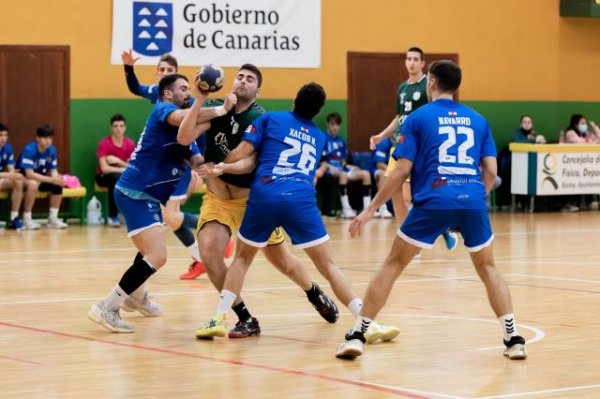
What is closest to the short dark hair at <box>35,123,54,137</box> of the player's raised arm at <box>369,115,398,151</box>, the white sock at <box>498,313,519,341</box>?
the player's raised arm at <box>369,115,398,151</box>

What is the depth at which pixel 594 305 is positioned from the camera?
10.8 m

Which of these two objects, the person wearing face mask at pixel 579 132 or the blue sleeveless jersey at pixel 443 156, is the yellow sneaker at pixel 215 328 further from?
the person wearing face mask at pixel 579 132

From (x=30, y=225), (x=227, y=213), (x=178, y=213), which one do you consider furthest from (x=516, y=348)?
(x=30, y=225)

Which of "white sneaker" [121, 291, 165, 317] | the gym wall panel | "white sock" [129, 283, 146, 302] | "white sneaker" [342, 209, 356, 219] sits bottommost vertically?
"white sneaker" [342, 209, 356, 219]

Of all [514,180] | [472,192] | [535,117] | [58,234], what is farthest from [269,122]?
[535,117]

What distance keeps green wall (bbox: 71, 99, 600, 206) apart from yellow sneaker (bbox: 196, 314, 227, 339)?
12.5 m

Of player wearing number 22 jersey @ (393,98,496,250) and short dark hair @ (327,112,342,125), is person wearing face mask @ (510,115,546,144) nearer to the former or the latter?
short dark hair @ (327,112,342,125)

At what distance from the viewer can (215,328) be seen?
28.8ft

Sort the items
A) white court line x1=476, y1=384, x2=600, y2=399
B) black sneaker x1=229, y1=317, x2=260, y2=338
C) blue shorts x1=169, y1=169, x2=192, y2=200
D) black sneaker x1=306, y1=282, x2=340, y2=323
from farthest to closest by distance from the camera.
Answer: blue shorts x1=169, y1=169, x2=192, y2=200 < black sneaker x1=306, y1=282, x2=340, y2=323 < black sneaker x1=229, y1=317, x2=260, y2=338 < white court line x1=476, y1=384, x2=600, y2=399

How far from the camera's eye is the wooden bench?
19631 mm

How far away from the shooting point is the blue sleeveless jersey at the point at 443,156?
8023 mm

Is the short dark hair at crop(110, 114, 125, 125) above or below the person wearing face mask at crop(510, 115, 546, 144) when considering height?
above

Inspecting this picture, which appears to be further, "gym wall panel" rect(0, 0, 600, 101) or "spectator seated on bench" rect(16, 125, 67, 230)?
"gym wall panel" rect(0, 0, 600, 101)

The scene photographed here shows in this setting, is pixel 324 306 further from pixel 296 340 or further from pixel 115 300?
pixel 115 300
